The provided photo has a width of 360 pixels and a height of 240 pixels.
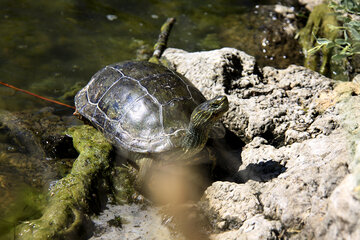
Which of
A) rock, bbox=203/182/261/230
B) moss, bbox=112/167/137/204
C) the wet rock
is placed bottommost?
moss, bbox=112/167/137/204

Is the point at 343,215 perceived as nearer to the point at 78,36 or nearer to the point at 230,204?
the point at 230,204

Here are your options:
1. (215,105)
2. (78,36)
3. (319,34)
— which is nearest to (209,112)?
(215,105)

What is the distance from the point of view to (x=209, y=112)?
3.24 meters

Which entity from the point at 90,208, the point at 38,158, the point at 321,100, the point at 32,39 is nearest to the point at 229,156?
the point at 321,100

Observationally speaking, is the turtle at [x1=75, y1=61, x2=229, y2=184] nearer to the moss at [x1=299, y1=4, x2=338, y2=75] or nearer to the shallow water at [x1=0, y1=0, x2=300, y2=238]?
the shallow water at [x1=0, y1=0, x2=300, y2=238]

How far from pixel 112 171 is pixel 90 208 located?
0.57 metres

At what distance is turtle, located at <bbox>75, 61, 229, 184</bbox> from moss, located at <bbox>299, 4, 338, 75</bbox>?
2.91 metres

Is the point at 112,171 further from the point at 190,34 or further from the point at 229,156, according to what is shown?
the point at 190,34

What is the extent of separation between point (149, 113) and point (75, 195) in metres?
1.15

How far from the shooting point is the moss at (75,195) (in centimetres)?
294

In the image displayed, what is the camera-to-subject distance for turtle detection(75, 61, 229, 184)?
11.5 feet

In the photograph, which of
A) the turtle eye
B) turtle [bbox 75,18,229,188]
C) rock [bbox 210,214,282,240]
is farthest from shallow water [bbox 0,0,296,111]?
rock [bbox 210,214,282,240]

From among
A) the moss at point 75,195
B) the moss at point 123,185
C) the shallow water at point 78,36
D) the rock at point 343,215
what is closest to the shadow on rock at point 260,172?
the rock at point 343,215

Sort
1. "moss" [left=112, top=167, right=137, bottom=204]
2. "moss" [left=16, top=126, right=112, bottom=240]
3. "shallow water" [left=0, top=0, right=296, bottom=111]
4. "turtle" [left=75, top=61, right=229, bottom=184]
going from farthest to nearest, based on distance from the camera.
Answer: "shallow water" [left=0, top=0, right=296, bottom=111] < "moss" [left=112, top=167, right=137, bottom=204] < "turtle" [left=75, top=61, right=229, bottom=184] < "moss" [left=16, top=126, right=112, bottom=240]
